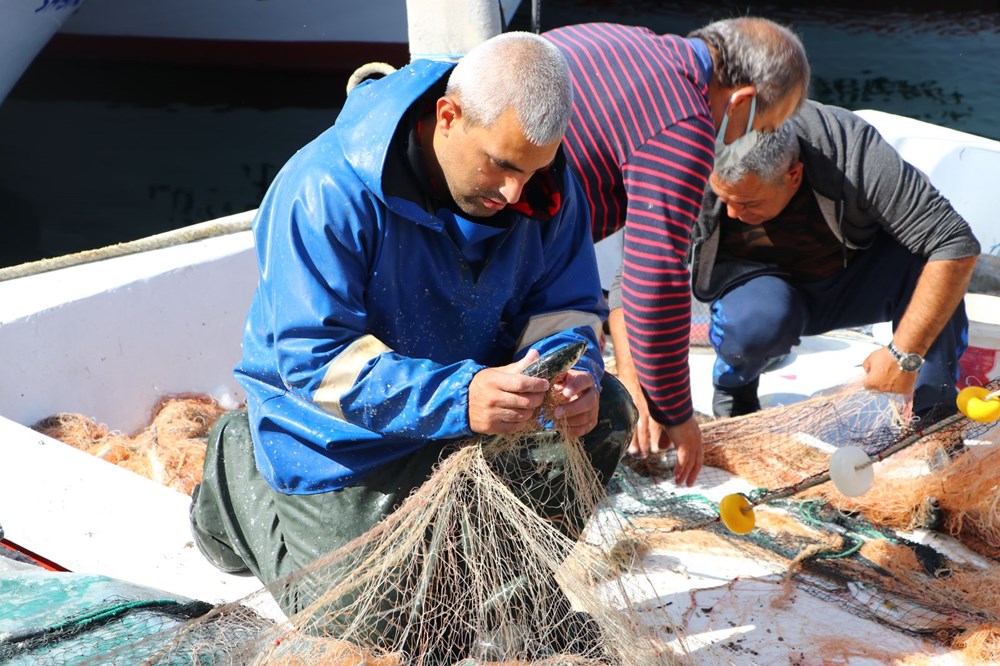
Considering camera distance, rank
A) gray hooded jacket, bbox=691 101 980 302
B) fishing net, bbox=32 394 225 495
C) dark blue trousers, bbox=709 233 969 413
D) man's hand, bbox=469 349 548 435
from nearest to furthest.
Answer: man's hand, bbox=469 349 548 435, fishing net, bbox=32 394 225 495, gray hooded jacket, bbox=691 101 980 302, dark blue trousers, bbox=709 233 969 413

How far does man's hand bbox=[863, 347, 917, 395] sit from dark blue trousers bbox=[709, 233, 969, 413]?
19 centimetres

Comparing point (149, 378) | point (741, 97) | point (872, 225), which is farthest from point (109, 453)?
Result: point (872, 225)

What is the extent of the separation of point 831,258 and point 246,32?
37.8ft

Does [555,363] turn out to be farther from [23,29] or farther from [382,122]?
[23,29]

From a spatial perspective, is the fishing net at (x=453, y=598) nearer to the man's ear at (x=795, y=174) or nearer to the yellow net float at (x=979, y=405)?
the yellow net float at (x=979, y=405)

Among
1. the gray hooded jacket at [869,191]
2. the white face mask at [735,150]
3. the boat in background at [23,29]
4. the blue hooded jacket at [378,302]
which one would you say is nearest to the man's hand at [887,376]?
the gray hooded jacket at [869,191]

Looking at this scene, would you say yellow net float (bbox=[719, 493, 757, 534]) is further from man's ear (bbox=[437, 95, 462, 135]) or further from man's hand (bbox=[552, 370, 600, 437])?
man's ear (bbox=[437, 95, 462, 135])

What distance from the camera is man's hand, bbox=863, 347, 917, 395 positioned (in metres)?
3.82

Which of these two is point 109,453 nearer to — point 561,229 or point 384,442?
point 384,442

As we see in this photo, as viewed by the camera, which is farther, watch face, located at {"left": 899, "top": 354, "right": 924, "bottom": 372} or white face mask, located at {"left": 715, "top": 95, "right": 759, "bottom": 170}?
watch face, located at {"left": 899, "top": 354, "right": 924, "bottom": 372}

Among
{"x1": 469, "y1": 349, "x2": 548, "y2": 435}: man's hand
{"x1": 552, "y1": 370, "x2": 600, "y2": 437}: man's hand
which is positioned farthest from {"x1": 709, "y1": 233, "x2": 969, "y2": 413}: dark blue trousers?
{"x1": 469, "y1": 349, "x2": 548, "y2": 435}: man's hand

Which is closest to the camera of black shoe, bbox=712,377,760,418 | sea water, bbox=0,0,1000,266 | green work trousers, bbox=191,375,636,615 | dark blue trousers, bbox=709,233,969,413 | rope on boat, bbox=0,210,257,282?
green work trousers, bbox=191,375,636,615

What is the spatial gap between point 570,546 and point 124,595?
0.99 m

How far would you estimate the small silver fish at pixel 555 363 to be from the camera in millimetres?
2143
